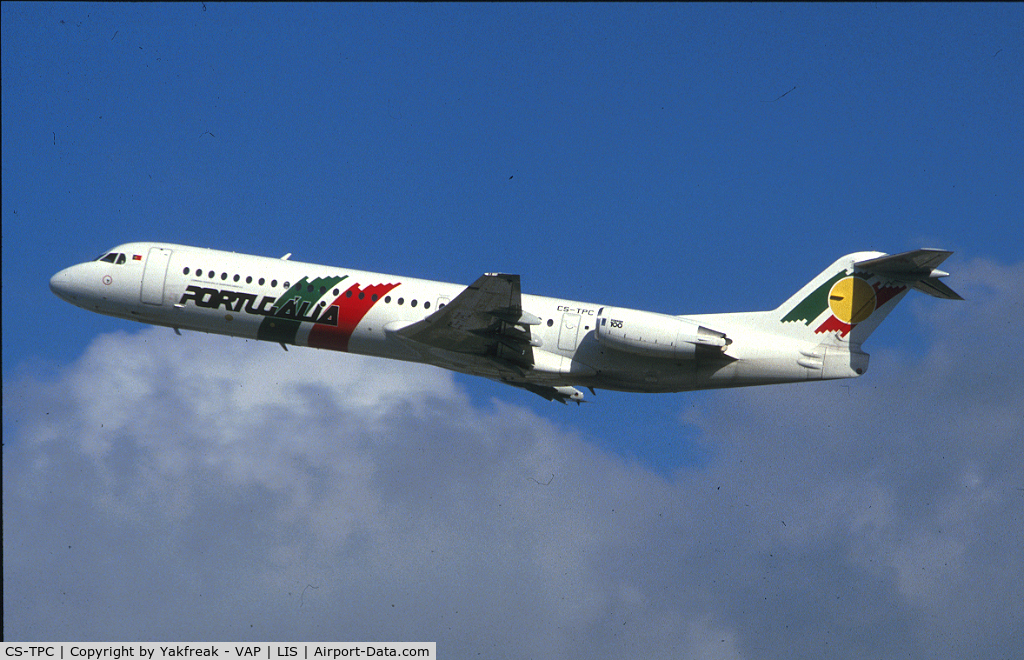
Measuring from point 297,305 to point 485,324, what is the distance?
255 inches

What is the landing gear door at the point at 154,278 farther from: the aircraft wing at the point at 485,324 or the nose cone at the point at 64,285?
the aircraft wing at the point at 485,324

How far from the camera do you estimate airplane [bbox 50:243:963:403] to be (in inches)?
1224

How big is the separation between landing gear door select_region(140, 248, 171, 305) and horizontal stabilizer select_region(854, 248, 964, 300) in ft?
73.3

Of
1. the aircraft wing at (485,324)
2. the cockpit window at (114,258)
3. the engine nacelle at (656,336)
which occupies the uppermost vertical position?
the cockpit window at (114,258)

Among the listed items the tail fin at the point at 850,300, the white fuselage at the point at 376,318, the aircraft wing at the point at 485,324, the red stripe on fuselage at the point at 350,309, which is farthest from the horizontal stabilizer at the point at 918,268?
the red stripe on fuselage at the point at 350,309

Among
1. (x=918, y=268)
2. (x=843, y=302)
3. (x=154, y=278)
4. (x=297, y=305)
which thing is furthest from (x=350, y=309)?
(x=918, y=268)

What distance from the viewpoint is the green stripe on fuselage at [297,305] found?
110 ft

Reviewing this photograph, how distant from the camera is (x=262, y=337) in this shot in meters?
34.4

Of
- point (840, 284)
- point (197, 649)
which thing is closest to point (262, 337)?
point (197, 649)

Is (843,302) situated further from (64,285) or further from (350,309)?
(64,285)

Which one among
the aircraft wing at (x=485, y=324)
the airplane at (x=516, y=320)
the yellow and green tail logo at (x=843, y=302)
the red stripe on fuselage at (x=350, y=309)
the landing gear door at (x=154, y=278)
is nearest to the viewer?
the aircraft wing at (x=485, y=324)

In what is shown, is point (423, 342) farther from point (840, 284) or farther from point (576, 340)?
point (840, 284)

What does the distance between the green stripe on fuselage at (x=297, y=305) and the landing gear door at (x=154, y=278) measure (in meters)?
3.79

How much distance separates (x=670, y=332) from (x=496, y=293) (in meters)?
5.21
